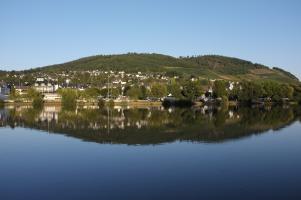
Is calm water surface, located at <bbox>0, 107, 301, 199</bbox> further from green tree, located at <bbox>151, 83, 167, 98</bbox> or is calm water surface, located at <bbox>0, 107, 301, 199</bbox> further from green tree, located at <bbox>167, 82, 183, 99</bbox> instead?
green tree, located at <bbox>167, 82, 183, 99</bbox>

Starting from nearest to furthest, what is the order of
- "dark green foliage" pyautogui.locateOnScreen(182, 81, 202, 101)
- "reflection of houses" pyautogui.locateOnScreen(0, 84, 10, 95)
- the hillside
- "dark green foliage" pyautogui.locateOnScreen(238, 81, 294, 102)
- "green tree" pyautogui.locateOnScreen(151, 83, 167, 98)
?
"dark green foliage" pyautogui.locateOnScreen(182, 81, 202, 101)
"green tree" pyautogui.locateOnScreen(151, 83, 167, 98)
"dark green foliage" pyautogui.locateOnScreen(238, 81, 294, 102)
"reflection of houses" pyautogui.locateOnScreen(0, 84, 10, 95)
the hillside

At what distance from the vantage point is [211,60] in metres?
189

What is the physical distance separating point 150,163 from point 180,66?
493ft

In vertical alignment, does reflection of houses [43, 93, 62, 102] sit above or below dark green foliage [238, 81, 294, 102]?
below

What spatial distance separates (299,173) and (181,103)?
68.5 meters

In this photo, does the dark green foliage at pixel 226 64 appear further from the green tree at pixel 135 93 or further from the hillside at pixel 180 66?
the green tree at pixel 135 93

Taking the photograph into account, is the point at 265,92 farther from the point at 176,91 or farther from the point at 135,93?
the point at 135,93

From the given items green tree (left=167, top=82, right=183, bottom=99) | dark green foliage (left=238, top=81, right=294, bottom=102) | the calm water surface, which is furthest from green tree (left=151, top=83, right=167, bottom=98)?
the calm water surface

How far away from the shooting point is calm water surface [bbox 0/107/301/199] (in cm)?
1482

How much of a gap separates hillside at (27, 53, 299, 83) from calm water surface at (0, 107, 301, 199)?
367ft

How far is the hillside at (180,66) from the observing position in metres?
154

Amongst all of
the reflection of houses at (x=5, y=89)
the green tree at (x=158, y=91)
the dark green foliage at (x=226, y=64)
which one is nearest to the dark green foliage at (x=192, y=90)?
the green tree at (x=158, y=91)

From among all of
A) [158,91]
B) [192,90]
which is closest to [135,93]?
[158,91]

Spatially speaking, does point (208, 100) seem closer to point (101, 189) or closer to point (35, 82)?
point (35, 82)
